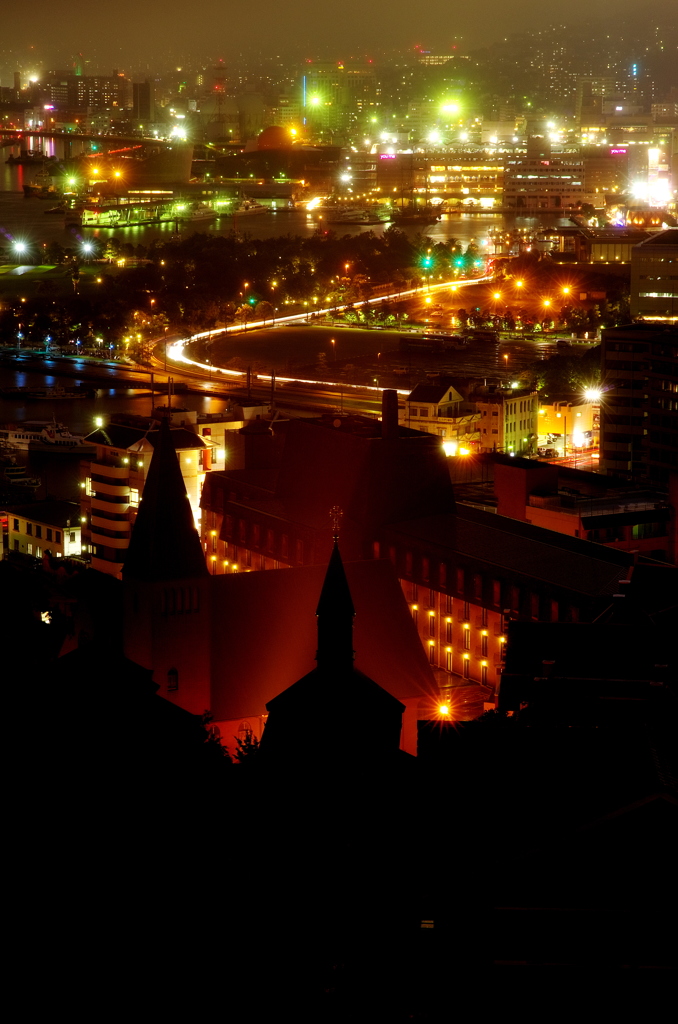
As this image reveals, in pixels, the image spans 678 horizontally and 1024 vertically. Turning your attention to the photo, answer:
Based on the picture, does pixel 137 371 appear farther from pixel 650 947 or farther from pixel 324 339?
pixel 650 947

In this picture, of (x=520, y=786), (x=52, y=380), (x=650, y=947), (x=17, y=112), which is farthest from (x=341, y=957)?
(x=17, y=112)

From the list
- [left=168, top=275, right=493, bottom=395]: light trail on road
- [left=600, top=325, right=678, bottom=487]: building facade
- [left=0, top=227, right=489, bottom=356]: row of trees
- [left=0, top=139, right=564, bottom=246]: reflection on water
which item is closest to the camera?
[left=600, top=325, right=678, bottom=487]: building facade

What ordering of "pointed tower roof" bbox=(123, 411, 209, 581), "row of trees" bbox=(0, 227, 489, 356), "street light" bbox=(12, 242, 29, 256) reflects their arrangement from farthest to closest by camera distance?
"street light" bbox=(12, 242, 29, 256)
"row of trees" bbox=(0, 227, 489, 356)
"pointed tower roof" bbox=(123, 411, 209, 581)

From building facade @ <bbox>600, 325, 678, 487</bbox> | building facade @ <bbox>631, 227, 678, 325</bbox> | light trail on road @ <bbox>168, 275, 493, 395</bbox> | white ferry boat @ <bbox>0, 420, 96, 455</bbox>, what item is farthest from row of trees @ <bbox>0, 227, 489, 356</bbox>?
building facade @ <bbox>600, 325, 678, 487</bbox>

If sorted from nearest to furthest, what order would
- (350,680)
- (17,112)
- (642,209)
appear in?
(350,680) < (642,209) < (17,112)

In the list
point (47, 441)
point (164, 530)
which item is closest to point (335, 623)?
point (164, 530)

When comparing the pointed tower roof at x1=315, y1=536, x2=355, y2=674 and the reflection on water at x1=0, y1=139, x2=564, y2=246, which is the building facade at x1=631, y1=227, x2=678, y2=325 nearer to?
the reflection on water at x1=0, y1=139, x2=564, y2=246

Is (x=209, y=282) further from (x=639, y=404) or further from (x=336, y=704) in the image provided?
(x=336, y=704)
